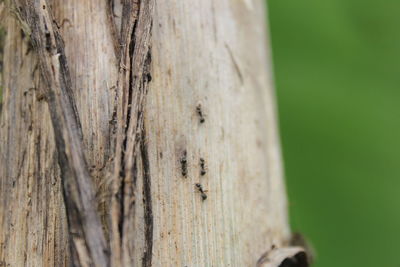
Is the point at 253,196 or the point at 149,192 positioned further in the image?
the point at 253,196

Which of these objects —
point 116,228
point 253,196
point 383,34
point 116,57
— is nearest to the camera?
point 116,228

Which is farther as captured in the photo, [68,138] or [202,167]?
[202,167]

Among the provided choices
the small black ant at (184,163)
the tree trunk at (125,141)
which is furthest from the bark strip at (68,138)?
the small black ant at (184,163)

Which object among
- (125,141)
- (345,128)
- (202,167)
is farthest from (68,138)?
(345,128)

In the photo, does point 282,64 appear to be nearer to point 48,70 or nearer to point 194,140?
point 194,140

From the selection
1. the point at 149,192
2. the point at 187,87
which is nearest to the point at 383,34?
the point at 187,87

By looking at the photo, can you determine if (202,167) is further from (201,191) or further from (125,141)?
(125,141)

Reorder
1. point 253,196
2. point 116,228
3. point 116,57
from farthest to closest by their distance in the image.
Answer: point 253,196 → point 116,57 → point 116,228

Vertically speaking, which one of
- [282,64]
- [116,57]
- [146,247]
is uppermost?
[282,64]
